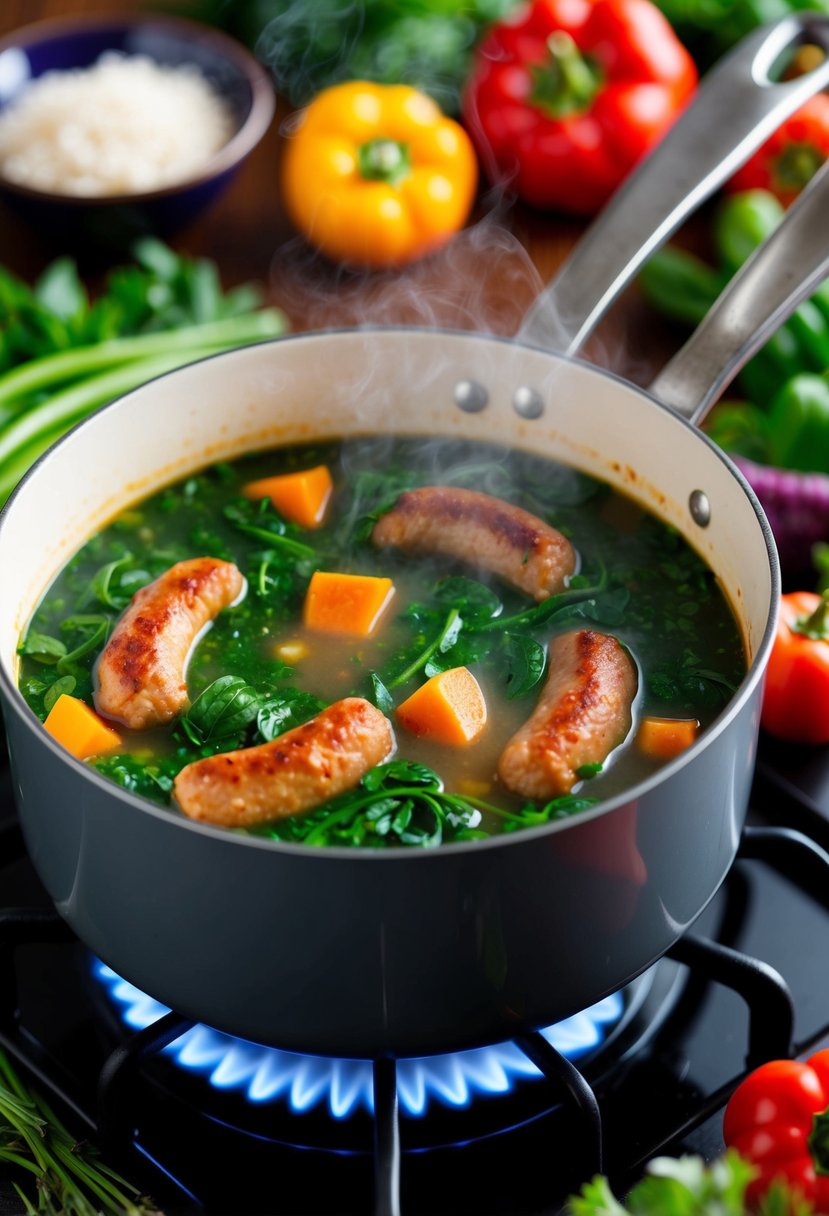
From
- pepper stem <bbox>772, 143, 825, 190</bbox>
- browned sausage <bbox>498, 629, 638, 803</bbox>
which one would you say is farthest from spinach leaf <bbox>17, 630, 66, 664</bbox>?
pepper stem <bbox>772, 143, 825, 190</bbox>

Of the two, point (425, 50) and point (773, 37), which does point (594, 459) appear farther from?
point (425, 50)

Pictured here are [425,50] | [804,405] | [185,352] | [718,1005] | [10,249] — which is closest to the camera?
[718,1005]

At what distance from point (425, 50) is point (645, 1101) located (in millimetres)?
3401

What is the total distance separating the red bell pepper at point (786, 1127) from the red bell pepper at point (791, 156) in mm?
2937

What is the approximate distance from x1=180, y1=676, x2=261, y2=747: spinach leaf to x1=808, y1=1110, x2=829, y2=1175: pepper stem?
99cm

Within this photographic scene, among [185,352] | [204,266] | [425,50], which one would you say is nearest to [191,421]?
[185,352]

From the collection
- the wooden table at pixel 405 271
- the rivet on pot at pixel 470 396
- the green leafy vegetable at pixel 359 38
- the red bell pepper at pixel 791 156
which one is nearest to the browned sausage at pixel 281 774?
the rivet on pot at pixel 470 396

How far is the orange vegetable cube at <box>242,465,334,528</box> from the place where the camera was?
258cm

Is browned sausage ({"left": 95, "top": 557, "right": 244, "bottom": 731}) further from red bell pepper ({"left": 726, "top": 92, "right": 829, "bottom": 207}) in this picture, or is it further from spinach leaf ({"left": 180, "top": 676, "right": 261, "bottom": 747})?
red bell pepper ({"left": 726, "top": 92, "right": 829, "bottom": 207})

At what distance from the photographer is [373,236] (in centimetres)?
388

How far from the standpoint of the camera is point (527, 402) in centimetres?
256

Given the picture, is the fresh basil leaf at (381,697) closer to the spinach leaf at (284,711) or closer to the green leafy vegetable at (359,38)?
the spinach leaf at (284,711)

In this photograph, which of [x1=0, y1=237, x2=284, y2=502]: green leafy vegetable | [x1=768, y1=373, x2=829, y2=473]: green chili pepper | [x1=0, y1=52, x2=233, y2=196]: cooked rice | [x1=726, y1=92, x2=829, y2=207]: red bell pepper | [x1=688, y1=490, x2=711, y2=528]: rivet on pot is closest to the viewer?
[x1=688, y1=490, x2=711, y2=528]: rivet on pot

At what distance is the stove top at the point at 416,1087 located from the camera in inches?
73.9
